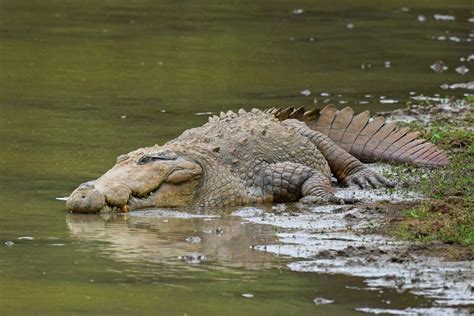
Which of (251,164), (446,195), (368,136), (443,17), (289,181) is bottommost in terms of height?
(446,195)

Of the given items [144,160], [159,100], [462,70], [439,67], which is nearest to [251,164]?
[144,160]

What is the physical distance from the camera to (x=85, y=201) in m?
10.5

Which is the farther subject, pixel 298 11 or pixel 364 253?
pixel 298 11

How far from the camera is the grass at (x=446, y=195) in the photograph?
367 inches

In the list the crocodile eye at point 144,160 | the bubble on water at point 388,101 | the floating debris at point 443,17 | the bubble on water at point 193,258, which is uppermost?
the floating debris at point 443,17

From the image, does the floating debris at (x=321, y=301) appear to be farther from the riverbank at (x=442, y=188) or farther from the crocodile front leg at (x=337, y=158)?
the crocodile front leg at (x=337, y=158)

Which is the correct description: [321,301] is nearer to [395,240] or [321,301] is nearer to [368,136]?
[395,240]

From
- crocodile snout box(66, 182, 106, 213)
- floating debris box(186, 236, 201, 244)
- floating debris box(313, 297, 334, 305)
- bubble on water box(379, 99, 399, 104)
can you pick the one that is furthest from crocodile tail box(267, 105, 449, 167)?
floating debris box(313, 297, 334, 305)

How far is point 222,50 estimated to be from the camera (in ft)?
69.6

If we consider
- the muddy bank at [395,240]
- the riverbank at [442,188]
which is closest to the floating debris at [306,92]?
the riverbank at [442,188]

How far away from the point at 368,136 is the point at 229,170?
172 centimetres

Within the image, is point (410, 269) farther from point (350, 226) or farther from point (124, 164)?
point (124, 164)

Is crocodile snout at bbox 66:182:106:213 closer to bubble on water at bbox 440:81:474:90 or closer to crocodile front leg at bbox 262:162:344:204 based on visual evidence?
crocodile front leg at bbox 262:162:344:204

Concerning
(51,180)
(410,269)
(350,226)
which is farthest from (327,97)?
(410,269)
